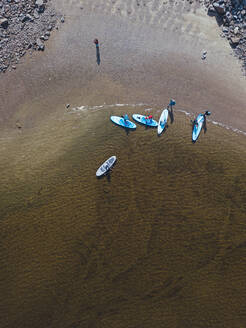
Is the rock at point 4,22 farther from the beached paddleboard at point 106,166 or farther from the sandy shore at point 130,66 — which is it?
the beached paddleboard at point 106,166

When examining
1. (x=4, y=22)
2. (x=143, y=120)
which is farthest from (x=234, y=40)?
(x=4, y=22)

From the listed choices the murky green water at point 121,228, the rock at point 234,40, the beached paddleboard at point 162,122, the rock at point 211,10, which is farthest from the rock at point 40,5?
the rock at point 234,40

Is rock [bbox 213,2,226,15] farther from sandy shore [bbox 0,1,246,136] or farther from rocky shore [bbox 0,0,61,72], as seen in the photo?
rocky shore [bbox 0,0,61,72]

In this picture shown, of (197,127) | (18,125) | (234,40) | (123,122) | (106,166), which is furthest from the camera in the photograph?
(234,40)

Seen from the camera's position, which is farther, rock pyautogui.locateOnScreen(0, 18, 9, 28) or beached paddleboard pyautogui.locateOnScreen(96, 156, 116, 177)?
rock pyautogui.locateOnScreen(0, 18, 9, 28)

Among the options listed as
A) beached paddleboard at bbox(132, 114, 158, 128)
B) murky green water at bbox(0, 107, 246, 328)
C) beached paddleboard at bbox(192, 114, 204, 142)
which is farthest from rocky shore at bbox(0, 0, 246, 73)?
beached paddleboard at bbox(132, 114, 158, 128)

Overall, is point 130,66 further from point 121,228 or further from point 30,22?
point 121,228
